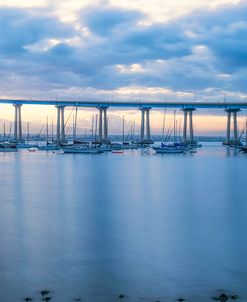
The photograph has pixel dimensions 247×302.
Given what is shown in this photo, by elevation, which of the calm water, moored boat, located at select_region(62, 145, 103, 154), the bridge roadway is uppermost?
the bridge roadway

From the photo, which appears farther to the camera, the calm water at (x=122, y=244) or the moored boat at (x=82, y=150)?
the moored boat at (x=82, y=150)

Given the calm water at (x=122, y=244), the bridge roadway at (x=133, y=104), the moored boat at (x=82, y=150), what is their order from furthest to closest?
1. the bridge roadway at (x=133, y=104)
2. the moored boat at (x=82, y=150)
3. the calm water at (x=122, y=244)

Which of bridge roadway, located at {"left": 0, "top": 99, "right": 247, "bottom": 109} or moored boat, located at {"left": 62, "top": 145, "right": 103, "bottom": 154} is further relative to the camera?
bridge roadway, located at {"left": 0, "top": 99, "right": 247, "bottom": 109}

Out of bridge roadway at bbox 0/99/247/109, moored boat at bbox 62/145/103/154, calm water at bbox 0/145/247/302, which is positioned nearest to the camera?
calm water at bbox 0/145/247/302

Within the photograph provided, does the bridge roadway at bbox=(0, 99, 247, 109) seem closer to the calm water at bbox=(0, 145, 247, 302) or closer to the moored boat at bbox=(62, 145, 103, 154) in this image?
the moored boat at bbox=(62, 145, 103, 154)

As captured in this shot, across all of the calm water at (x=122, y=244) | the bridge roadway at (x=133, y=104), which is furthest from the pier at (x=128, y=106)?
the calm water at (x=122, y=244)

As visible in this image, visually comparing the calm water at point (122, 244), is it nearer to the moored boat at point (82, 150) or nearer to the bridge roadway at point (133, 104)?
the moored boat at point (82, 150)

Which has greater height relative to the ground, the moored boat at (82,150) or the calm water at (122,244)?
the moored boat at (82,150)

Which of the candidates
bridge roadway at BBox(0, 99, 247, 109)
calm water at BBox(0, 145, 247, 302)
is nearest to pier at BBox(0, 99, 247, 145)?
bridge roadway at BBox(0, 99, 247, 109)
